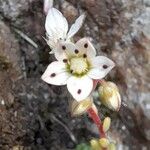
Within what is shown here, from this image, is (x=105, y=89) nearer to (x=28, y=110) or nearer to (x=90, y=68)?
(x=90, y=68)

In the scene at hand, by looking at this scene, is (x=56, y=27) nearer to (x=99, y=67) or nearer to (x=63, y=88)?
(x=99, y=67)

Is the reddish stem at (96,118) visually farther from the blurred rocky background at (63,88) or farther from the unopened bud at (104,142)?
the blurred rocky background at (63,88)

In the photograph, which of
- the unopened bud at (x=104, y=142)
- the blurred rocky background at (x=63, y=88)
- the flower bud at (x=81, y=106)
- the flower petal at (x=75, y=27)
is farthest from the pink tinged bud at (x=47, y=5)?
the unopened bud at (x=104, y=142)

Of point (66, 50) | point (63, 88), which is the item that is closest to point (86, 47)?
point (66, 50)

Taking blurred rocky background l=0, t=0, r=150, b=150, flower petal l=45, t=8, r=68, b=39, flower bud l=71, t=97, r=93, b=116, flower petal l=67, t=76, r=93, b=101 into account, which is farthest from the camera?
blurred rocky background l=0, t=0, r=150, b=150

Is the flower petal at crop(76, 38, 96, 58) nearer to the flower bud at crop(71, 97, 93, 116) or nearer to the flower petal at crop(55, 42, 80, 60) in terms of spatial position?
the flower petal at crop(55, 42, 80, 60)

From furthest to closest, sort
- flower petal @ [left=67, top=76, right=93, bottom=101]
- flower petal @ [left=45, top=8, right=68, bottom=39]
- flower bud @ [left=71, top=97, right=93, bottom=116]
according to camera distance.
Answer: flower petal @ [left=45, top=8, right=68, bottom=39] < flower bud @ [left=71, top=97, right=93, bottom=116] < flower petal @ [left=67, top=76, right=93, bottom=101]

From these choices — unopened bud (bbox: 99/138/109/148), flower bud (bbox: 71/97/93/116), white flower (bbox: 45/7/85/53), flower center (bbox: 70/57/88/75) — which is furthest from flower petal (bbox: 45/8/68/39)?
unopened bud (bbox: 99/138/109/148)
